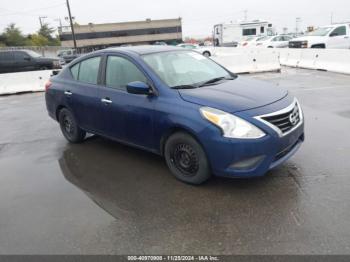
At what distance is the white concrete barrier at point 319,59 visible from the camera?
13376 millimetres

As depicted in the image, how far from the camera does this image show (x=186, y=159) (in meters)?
3.99

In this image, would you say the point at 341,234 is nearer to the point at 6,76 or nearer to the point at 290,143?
the point at 290,143

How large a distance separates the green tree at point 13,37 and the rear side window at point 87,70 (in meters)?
71.5

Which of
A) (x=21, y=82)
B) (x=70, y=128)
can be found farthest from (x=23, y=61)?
(x=70, y=128)

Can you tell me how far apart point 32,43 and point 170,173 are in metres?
79.2

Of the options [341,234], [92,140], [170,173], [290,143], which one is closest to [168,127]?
[170,173]

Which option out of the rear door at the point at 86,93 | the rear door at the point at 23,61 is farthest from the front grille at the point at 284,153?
the rear door at the point at 23,61

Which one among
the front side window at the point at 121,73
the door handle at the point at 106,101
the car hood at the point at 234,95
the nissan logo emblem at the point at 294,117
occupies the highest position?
the front side window at the point at 121,73

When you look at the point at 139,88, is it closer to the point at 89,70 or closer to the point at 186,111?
the point at 186,111

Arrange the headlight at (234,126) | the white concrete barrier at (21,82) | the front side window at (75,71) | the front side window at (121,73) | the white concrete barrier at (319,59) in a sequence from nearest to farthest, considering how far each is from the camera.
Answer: the headlight at (234,126) < the front side window at (121,73) < the front side window at (75,71) < the white concrete barrier at (319,59) < the white concrete barrier at (21,82)

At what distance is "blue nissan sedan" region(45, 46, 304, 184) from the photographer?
3.53m

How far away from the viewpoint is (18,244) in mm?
3098

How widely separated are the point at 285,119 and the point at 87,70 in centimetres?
327

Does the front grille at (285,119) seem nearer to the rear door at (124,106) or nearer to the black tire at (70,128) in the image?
the rear door at (124,106)
